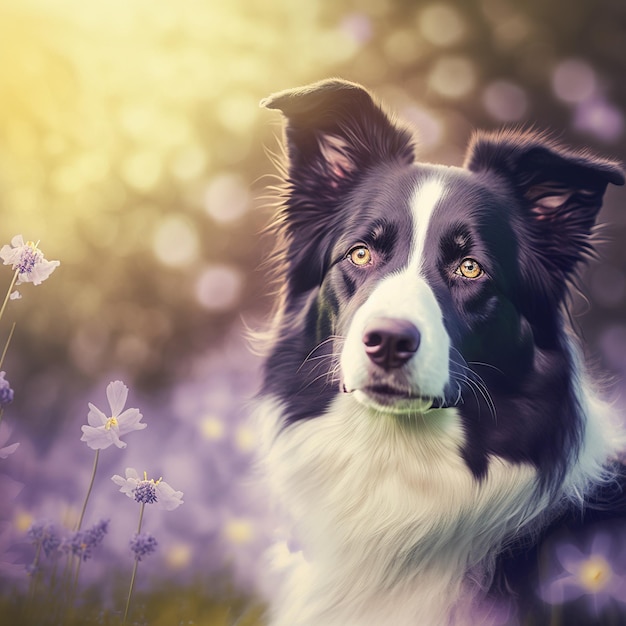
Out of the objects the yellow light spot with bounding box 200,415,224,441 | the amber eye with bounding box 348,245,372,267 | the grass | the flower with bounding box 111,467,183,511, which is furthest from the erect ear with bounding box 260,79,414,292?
the grass

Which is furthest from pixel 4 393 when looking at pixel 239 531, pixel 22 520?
pixel 239 531

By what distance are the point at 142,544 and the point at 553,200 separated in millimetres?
2104

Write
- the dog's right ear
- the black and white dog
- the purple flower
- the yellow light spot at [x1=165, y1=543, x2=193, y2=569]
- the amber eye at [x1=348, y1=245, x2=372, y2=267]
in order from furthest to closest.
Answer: the yellow light spot at [x1=165, y1=543, x2=193, y2=569] → the purple flower → the dog's right ear → the amber eye at [x1=348, y1=245, x2=372, y2=267] → the black and white dog

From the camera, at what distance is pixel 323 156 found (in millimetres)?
2848

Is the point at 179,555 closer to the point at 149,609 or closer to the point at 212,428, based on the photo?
the point at 149,609

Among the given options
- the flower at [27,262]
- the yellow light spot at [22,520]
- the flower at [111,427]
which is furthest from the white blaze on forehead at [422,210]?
the yellow light spot at [22,520]

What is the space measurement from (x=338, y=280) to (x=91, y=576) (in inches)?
63.8

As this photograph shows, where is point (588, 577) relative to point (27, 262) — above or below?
below

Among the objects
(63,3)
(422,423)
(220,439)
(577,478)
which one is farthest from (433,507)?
(63,3)

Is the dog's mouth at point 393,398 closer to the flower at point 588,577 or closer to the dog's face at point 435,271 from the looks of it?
the dog's face at point 435,271

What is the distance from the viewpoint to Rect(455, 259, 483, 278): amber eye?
246cm

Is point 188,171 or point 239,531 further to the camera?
point 188,171

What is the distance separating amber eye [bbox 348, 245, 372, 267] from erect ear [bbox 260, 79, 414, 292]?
0.52ft

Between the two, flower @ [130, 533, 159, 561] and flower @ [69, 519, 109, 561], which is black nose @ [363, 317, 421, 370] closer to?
flower @ [130, 533, 159, 561]
